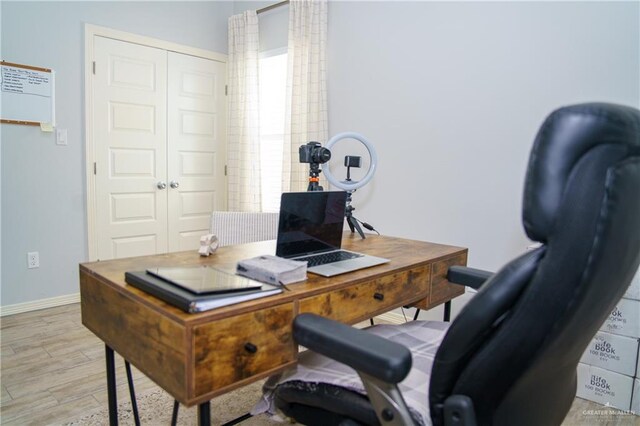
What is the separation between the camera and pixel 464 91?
2662 mm

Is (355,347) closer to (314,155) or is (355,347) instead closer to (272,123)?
(314,155)

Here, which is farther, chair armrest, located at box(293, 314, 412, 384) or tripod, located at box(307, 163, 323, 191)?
tripod, located at box(307, 163, 323, 191)

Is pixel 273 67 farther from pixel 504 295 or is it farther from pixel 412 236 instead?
pixel 504 295

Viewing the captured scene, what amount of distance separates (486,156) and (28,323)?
3.19 meters

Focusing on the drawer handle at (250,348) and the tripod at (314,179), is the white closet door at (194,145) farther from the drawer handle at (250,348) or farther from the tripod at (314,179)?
the drawer handle at (250,348)

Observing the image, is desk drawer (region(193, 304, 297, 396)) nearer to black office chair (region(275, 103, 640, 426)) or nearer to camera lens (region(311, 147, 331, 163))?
black office chair (region(275, 103, 640, 426))

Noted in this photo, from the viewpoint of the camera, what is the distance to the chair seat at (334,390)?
0.97 meters

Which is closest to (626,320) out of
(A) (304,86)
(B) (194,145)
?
(A) (304,86)

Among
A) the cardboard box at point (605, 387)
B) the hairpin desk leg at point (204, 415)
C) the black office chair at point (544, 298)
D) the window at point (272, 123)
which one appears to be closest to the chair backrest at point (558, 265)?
the black office chair at point (544, 298)

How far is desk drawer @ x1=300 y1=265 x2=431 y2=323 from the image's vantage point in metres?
1.14

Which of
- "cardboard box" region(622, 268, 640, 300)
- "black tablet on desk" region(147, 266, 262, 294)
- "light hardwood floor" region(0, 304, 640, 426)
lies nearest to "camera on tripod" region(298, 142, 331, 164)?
"black tablet on desk" region(147, 266, 262, 294)

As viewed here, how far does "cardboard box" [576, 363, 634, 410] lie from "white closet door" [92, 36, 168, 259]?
328cm

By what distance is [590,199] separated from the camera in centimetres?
65

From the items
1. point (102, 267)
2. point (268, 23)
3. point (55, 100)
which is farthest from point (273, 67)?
point (102, 267)
